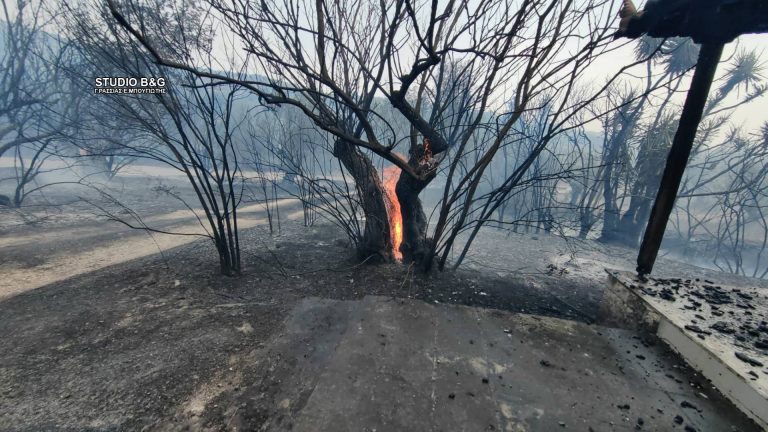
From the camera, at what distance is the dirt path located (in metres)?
4.71

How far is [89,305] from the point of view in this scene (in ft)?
11.2

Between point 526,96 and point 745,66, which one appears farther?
point 745,66

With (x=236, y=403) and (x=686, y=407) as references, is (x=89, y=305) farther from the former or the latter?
(x=686, y=407)

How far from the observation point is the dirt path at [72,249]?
471 cm

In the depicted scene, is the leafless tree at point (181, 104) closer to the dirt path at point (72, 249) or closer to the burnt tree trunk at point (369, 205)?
the dirt path at point (72, 249)

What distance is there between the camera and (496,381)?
7.42 ft

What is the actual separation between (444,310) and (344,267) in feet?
7.10

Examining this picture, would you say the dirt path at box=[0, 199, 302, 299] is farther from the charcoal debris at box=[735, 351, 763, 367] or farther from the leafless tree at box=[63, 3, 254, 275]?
the charcoal debris at box=[735, 351, 763, 367]

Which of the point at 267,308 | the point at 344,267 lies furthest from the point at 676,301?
the point at 267,308

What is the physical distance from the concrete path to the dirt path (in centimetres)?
274

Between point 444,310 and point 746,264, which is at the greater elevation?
point 444,310

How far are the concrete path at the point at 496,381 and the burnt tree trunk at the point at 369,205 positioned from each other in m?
1.84

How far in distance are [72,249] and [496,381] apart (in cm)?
894

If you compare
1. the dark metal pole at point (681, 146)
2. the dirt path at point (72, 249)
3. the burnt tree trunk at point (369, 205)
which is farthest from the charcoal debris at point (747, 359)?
the dirt path at point (72, 249)
